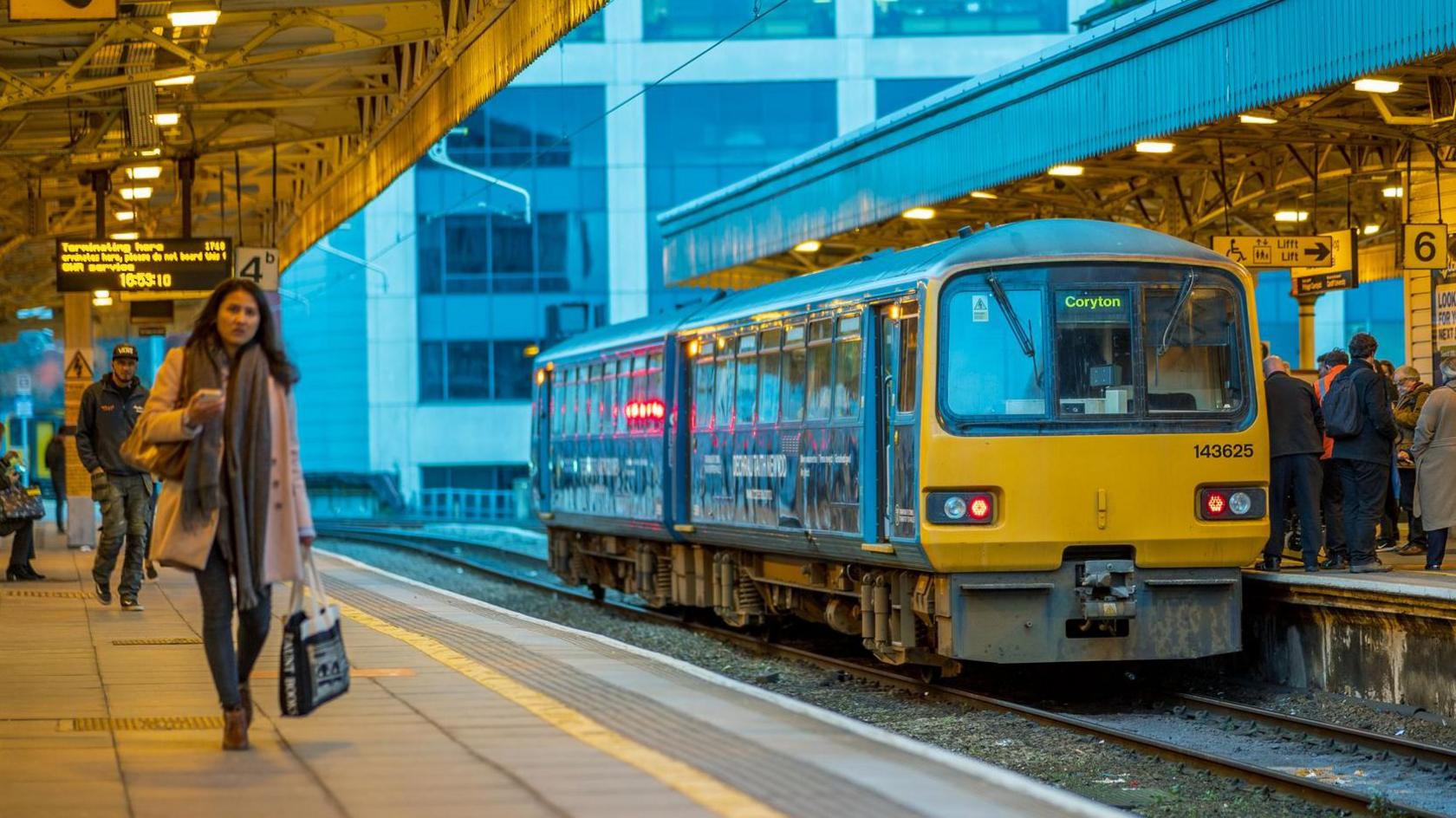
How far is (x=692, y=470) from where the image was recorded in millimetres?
17938

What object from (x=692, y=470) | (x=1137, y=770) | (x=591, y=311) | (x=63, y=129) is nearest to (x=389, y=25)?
(x=692, y=470)

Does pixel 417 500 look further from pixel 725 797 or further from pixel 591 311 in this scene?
pixel 725 797

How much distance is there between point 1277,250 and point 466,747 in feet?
48.2

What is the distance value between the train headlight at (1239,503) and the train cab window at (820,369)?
289 centimetres

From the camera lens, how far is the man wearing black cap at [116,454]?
47.6 feet

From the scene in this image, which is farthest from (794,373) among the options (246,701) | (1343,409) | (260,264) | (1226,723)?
(260,264)

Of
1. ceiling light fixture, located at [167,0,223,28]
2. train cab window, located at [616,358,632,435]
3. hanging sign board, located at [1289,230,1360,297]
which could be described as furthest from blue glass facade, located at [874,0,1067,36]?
ceiling light fixture, located at [167,0,223,28]

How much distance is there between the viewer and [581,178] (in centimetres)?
5434

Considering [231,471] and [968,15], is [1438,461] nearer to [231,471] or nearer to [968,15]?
[231,471]

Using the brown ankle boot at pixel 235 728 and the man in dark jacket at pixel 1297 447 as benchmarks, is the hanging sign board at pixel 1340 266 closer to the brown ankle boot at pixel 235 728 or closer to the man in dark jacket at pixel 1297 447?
the man in dark jacket at pixel 1297 447

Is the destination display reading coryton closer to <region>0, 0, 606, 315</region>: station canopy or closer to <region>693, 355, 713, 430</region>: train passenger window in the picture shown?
<region>0, 0, 606, 315</region>: station canopy

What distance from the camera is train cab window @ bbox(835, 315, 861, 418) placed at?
1381 centimetres

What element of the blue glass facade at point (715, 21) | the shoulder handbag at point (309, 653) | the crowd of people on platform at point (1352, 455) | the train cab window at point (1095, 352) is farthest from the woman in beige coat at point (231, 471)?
the blue glass facade at point (715, 21)

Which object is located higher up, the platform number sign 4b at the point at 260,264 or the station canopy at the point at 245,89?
the station canopy at the point at 245,89
